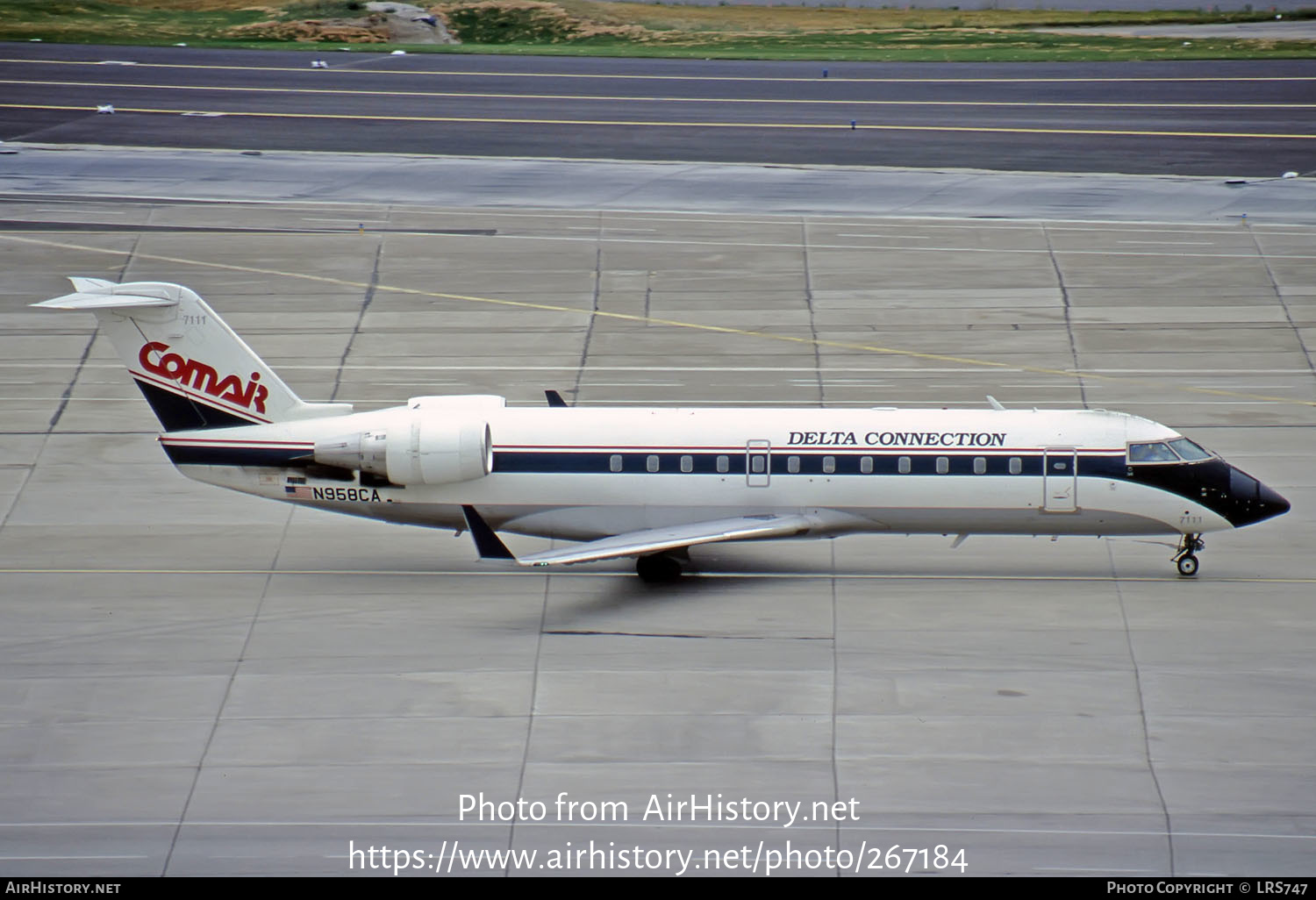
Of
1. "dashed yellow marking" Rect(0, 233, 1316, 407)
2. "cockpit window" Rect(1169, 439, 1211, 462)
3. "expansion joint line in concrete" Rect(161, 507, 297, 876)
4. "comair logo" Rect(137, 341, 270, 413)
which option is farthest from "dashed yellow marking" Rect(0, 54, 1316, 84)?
"comair logo" Rect(137, 341, 270, 413)

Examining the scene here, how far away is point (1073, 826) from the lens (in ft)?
65.6

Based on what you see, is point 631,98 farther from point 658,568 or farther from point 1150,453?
point 1150,453

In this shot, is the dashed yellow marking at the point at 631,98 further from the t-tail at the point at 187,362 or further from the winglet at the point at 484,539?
the winglet at the point at 484,539

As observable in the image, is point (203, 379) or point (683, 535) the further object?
point (203, 379)

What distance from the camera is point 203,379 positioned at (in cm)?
2827

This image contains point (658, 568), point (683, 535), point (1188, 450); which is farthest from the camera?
point (658, 568)

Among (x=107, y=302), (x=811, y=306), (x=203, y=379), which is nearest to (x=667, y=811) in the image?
(x=203, y=379)

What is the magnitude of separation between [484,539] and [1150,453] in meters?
11.8

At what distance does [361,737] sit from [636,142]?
40.5 m

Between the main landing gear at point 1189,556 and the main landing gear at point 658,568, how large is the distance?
9.08 metres

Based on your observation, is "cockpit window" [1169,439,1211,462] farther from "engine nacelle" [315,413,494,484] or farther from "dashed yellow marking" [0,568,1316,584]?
"engine nacelle" [315,413,494,484]

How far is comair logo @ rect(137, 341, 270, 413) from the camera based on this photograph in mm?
28188

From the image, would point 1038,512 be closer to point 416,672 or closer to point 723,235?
point 416,672

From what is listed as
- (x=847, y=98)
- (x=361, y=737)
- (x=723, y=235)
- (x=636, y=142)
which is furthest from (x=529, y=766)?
(x=847, y=98)
